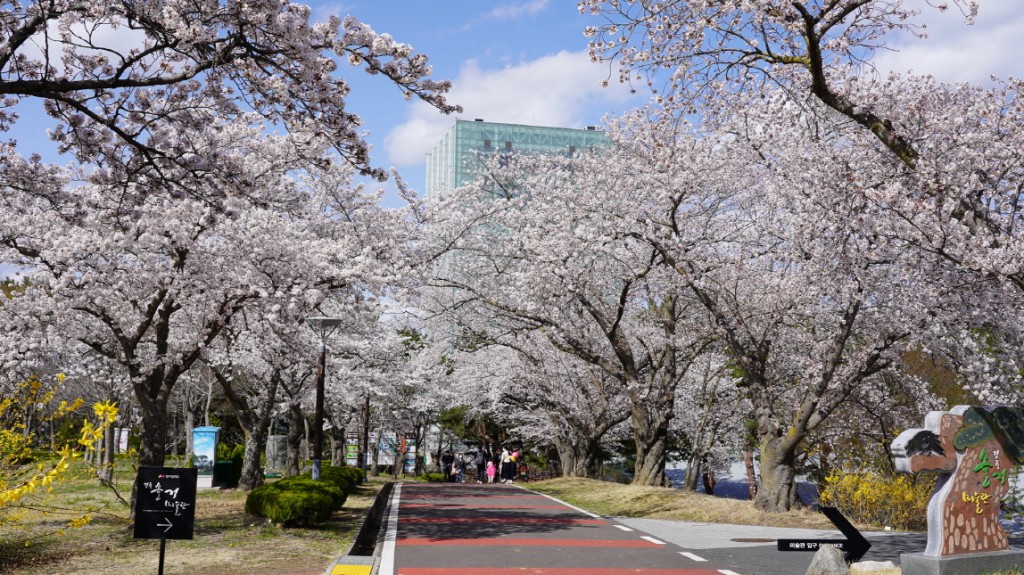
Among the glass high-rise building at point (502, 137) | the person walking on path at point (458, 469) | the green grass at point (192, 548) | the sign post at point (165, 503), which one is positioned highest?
the glass high-rise building at point (502, 137)

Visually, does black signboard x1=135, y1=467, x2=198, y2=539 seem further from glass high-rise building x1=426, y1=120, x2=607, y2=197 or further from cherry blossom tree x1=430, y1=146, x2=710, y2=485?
glass high-rise building x1=426, y1=120, x2=607, y2=197

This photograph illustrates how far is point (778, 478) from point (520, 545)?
7140 millimetres

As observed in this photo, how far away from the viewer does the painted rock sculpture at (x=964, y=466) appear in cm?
941

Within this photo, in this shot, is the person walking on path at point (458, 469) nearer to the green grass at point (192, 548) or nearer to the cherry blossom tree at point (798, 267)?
the cherry blossom tree at point (798, 267)

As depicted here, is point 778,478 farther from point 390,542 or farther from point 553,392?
point 553,392

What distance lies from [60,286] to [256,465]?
475 inches

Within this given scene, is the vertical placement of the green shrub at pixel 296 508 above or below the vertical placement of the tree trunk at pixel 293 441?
below

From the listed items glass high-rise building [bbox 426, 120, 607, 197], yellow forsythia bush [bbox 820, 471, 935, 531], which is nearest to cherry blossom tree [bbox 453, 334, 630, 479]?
yellow forsythia bush [bbox 820, 471, 935, 531]

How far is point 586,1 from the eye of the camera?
Answer: 1066 cm

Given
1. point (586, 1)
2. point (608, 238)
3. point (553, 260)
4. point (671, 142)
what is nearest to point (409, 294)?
point (553, 260)

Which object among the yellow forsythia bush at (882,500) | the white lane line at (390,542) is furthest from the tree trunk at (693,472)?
the yellow forsythia bush at (882,500)

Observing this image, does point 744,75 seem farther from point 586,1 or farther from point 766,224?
point 766,224

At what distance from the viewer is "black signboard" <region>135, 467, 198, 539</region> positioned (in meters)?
8.79

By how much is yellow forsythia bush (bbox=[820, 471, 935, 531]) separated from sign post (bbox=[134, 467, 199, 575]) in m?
13.0
